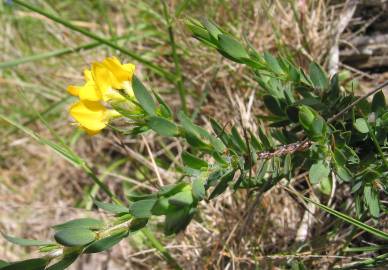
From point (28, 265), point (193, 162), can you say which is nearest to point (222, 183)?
point (193, 162)

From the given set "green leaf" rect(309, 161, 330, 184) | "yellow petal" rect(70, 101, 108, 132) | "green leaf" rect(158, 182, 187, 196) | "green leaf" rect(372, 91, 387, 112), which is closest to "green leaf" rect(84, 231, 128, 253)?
"green leaf" rect(158, 182, 187, 196)

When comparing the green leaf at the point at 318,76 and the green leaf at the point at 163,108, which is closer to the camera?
the green leaf at the point at 163,108

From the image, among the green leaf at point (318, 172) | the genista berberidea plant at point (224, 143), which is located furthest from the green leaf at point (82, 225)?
the green leaf at point (318, 172)

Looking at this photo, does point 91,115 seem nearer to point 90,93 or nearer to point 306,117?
point 90,93

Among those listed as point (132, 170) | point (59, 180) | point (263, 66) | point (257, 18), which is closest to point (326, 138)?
point (263, 66)

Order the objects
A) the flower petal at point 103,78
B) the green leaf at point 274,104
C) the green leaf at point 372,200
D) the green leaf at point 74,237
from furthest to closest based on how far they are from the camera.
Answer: the green leaf at point 274,104, the green leaf at point 372,200, the flower petal at point 103,78, the green leaf at point 74,237

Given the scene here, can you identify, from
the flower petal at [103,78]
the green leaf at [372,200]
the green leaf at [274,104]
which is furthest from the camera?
the green leaf at [274,104]

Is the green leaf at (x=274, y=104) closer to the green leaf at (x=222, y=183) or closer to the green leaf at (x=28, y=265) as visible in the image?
the green leaf at (x=222, y=183)
